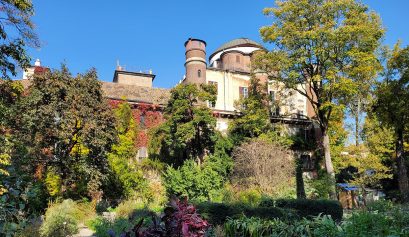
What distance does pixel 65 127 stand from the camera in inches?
760

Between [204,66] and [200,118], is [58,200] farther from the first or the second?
[204,66]

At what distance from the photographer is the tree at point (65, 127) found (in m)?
19.1

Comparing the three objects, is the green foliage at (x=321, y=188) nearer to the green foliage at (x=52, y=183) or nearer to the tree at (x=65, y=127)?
the tree at (x=65, y=127)

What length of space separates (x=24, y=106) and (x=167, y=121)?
425 inches

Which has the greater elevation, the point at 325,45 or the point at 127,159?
the point at 325,45

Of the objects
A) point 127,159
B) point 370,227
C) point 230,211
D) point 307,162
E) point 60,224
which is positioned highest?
point 127,159

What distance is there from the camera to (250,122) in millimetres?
30016

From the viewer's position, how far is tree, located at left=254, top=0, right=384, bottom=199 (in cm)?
2491

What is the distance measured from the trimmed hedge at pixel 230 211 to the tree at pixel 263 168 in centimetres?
984

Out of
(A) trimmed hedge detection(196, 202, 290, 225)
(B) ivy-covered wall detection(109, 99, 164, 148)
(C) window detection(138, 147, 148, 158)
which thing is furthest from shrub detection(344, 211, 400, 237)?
(B) ivy-covered wall detection(109, 99, 164, 148)

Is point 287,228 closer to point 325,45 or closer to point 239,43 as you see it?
point 325,45

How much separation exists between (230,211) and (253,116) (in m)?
16.8

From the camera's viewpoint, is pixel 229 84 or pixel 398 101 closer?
pixel 398 101

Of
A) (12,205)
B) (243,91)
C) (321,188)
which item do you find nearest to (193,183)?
(321,188)
